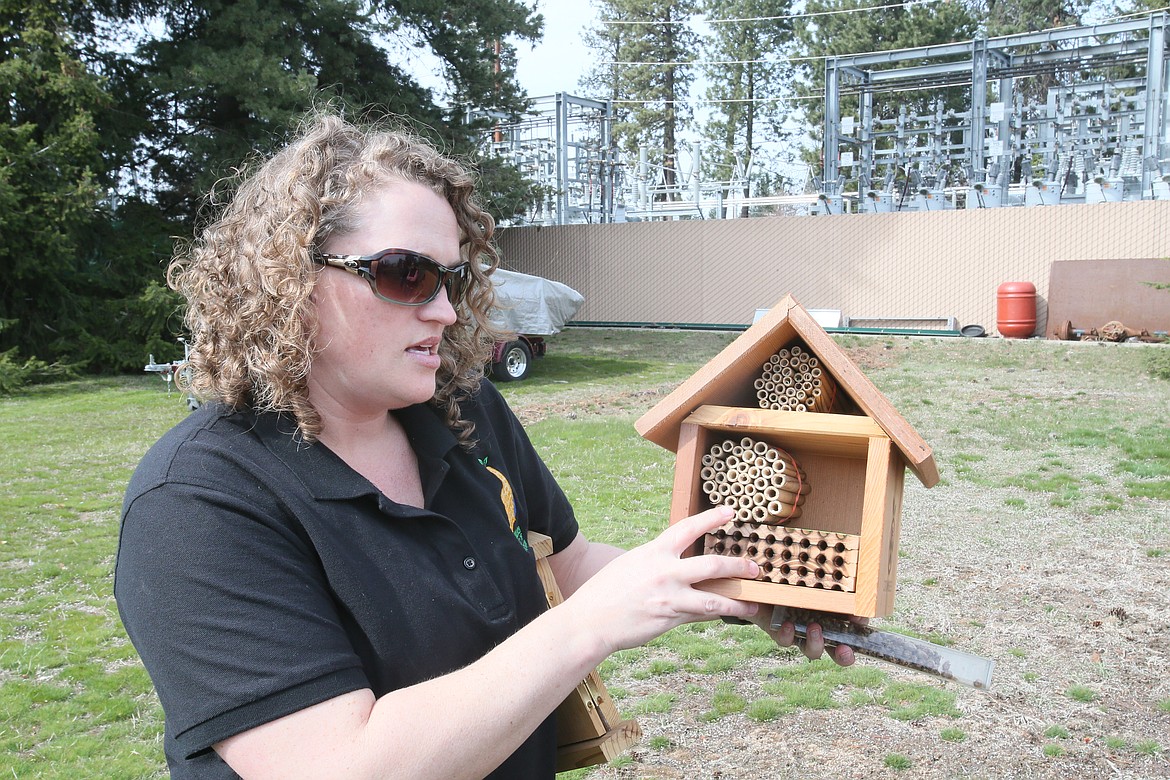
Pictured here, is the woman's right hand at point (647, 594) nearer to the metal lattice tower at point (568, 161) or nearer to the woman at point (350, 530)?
the woman at point (350, 530)

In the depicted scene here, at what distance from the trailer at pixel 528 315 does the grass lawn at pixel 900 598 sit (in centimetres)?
335

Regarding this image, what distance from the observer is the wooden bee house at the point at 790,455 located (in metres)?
2.03

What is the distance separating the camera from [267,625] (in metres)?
1.36

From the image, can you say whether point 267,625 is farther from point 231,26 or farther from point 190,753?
point 231,26

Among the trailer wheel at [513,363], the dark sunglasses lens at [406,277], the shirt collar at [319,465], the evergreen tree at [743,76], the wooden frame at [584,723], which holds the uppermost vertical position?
the evergreen tree at [743,76]

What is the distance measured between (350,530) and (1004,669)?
14.0 feet

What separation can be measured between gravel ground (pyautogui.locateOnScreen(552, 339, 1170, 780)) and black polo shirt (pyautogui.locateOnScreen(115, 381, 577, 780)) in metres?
2.48

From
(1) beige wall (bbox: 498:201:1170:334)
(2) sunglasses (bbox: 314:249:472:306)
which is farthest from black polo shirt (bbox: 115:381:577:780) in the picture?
(1) beige wall (bbox: 498:201:1170:334)

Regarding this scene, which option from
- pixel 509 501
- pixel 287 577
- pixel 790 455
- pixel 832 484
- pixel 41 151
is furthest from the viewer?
pixel 41 151

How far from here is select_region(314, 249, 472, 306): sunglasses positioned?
1660 millimetres

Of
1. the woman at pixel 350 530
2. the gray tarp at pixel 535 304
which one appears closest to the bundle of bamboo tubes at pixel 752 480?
the woman at pixel 350 530

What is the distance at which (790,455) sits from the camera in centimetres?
233

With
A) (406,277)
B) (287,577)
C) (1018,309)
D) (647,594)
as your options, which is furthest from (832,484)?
(1018,309)

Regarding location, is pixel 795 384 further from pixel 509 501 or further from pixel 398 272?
pixel 398 272
